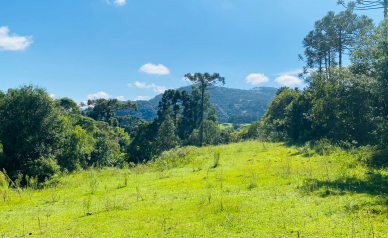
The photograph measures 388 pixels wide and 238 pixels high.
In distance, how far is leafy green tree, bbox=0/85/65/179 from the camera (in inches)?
543

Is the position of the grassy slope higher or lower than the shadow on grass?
lower

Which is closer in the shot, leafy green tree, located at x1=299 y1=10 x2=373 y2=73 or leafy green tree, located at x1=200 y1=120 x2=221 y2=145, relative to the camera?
leafy green tree, located at x1=299 y1=10 x2=373 y2=73

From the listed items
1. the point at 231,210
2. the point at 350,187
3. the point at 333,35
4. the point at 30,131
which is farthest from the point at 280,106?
the point at 231,210

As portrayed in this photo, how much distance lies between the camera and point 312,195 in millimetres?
7035

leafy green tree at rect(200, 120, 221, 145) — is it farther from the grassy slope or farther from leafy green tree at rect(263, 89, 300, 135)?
the grassy slope

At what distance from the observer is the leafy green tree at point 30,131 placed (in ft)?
45.3

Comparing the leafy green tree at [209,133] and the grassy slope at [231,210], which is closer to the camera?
the grassy slope at [231,210]

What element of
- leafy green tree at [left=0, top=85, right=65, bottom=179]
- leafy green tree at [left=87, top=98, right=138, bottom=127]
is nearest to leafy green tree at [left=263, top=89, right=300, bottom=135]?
leafy green tree at [left=0, top=85, right=65, bottom=179]

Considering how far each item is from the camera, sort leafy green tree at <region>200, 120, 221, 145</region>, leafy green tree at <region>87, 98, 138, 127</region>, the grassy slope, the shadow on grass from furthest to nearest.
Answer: leafy green tree at <region>87, 98, 138, 127</region> → leafy green tree at <region>200, 120, 221, 145</region> → the shadow on grass → the grassy slope

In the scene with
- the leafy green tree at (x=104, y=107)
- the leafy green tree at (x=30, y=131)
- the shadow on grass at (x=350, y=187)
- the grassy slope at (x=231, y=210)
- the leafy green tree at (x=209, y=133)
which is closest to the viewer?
the grassy slope at (x=231, y=210)

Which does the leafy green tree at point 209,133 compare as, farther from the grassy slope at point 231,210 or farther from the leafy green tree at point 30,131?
the grassy slope at point 231,210

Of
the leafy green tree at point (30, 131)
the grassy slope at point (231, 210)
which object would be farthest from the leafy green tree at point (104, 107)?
the grassy slope at point (231, 210)

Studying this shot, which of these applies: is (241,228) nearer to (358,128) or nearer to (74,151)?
(358,128)

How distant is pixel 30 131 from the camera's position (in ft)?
48.7
